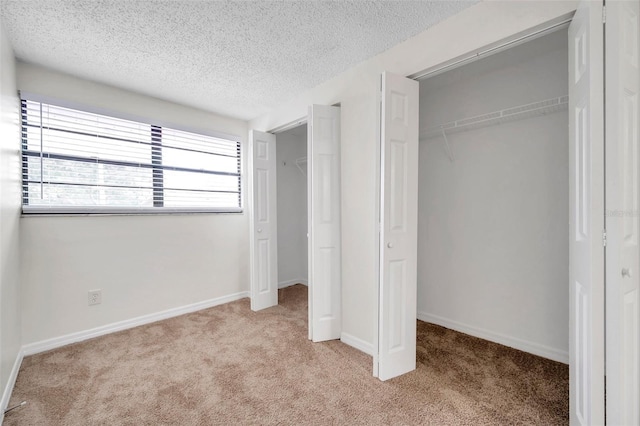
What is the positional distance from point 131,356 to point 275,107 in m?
2.81

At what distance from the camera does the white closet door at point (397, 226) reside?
1826 mm

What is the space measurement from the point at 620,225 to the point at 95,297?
3682mm

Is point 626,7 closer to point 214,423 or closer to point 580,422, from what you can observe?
point 580,422

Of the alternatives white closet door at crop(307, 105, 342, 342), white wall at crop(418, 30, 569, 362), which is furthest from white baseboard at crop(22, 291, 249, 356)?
white wall at crop(418, 30, 569, 362)

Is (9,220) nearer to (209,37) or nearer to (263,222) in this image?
(209,37)

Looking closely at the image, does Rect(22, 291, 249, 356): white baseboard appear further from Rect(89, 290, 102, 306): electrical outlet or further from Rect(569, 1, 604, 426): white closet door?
Rect(569, 1, 604, 426): white closet door

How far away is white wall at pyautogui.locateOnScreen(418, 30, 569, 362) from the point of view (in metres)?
2.17

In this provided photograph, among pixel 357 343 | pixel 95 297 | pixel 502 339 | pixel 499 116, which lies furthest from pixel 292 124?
pixel 502 339

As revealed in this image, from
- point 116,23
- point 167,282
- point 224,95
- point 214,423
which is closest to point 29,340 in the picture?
point 167,282

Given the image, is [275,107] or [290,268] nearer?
[275,107]

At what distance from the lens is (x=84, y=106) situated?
8.46ft

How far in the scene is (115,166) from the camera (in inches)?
109

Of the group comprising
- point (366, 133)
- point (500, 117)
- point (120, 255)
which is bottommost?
point (120, 255)

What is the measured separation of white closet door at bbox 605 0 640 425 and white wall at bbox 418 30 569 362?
1.11 m
